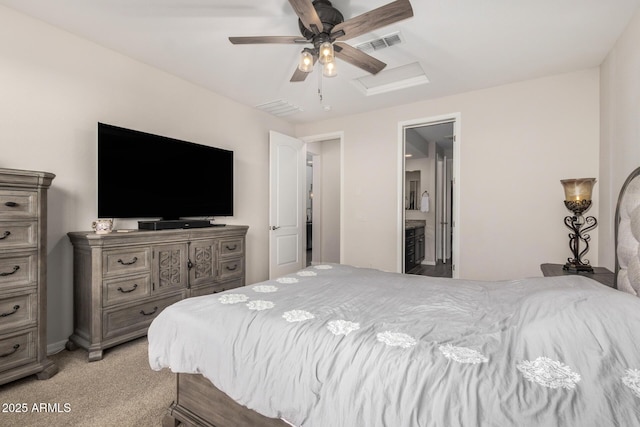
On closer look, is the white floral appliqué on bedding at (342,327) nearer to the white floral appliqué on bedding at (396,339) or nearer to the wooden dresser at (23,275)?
the white floral appliqué on bedding at (396,339)

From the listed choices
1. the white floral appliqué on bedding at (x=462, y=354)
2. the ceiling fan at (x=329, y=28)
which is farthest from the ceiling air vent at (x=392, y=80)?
the white floral appliqué on bedding at (x=462, y=354)

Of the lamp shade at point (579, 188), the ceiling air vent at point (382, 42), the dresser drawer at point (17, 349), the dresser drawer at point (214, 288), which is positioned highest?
the ceiling air vent at point (382, 42)

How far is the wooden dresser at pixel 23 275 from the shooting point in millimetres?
1862

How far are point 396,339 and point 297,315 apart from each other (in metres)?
0.44

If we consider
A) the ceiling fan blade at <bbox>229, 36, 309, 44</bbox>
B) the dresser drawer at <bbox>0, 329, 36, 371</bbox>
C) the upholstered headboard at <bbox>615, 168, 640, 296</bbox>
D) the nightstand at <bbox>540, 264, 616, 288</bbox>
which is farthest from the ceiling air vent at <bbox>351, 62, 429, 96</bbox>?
the dresser drawer at <bbox>0, 329, 36, 371</bbox>

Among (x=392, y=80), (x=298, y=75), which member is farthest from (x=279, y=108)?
(x=298, y=75)

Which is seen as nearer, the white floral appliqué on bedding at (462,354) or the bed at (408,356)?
the bed at (408,356)

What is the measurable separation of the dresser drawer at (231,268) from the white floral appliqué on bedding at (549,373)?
9.47 feet

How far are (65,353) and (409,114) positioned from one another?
176 inches

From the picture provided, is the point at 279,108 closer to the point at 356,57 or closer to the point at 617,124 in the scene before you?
the point at 356,57

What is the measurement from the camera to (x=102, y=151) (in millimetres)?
2561

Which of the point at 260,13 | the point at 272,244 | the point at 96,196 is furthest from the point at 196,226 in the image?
the point at 260,13

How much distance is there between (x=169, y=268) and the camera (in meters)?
2.74

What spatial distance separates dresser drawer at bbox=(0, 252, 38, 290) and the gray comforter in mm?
1239
